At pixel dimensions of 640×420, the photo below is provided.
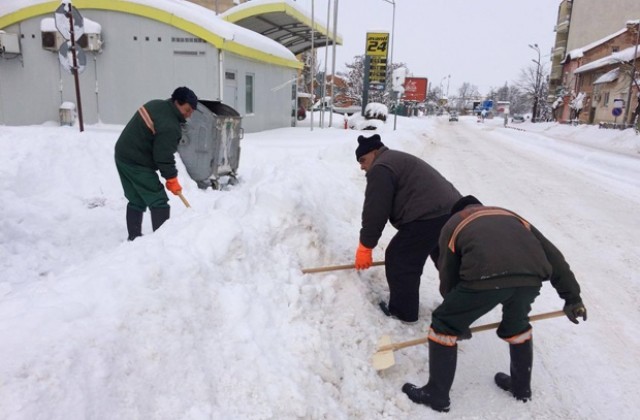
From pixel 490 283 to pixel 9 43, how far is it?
1561 centimetres

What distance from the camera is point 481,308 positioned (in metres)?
2.78

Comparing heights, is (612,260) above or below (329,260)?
below

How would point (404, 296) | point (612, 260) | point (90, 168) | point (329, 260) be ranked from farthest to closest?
point (90, 168)
point (612, 260)
point (329, 260)
point (404, 296)

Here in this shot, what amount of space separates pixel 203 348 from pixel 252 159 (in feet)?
25.6

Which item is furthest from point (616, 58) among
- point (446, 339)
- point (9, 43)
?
point (446, 339)

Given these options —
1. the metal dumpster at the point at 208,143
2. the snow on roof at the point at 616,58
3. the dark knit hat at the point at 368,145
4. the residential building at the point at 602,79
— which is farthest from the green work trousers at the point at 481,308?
the snow on roof at the point at 616,58

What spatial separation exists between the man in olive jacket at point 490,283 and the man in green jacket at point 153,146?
308 cm

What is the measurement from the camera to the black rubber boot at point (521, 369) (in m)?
3.04

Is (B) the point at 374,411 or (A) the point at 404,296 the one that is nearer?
(B) the point at 374,411

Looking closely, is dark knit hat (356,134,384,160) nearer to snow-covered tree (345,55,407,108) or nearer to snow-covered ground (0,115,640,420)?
snow-covered ground (0,115,640,420)

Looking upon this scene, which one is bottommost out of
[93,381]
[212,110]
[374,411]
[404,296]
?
[374,411]

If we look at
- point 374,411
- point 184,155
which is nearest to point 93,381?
point 374,411

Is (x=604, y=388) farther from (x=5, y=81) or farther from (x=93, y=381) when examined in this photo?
(x=5, y=81)

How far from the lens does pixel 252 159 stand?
401 inches
